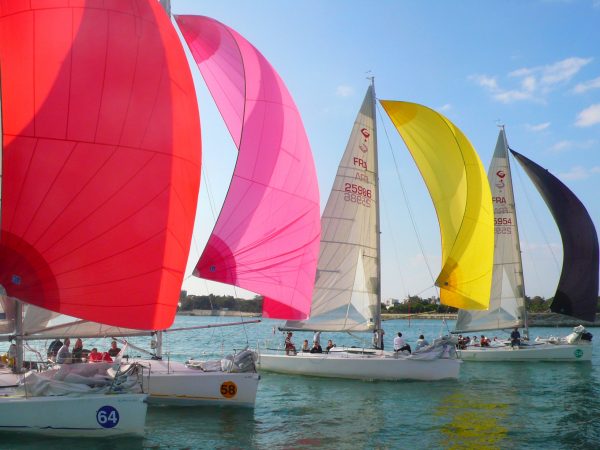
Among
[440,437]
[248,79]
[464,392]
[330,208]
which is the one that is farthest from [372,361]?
[248,79]

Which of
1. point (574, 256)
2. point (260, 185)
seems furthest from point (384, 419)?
point (574, 256)

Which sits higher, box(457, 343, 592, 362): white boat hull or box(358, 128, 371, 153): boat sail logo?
box(358, 128, 371, 153): boat sail logo

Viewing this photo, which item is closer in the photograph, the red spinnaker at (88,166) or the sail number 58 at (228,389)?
the red spinnaker at (88,166)

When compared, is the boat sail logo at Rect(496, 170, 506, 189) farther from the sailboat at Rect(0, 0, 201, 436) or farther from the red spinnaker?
the red spinnaker

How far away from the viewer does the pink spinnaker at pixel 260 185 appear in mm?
15547

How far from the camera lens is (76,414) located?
1167cm

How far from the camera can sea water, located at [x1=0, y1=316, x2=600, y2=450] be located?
1251cm

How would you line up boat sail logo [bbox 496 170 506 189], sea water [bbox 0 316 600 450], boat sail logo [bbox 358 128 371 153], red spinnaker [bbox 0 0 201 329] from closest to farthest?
red spinnaker [bbox 0 0 201 329] < sea water [bbox 0 316 600 450] < boat sail logo [bbox 358 128 371 153] < boat sail logo [bbox 496 170 506 189]

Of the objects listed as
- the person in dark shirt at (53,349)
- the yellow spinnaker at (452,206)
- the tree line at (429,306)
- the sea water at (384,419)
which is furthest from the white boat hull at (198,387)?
the tree line at (429,306)

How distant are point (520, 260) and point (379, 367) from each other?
1177 centimetres

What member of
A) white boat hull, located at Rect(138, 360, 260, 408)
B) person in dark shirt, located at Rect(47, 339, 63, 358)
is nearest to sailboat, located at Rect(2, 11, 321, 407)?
white boat hull, located at Rect(138, 360, 260, 408)

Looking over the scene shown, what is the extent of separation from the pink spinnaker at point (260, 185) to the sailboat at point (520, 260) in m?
14.7

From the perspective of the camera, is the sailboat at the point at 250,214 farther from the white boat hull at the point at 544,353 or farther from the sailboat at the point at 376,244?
the white boat hull at the point at 544,353

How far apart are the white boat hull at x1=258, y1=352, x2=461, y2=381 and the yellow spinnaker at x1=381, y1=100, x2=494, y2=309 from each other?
5065 millimetres
